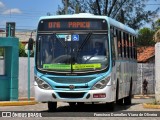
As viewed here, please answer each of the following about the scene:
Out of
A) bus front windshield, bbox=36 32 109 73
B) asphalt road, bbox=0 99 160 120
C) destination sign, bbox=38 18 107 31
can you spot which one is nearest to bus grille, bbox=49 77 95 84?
bus front windshield, bbox=36 32 109 73

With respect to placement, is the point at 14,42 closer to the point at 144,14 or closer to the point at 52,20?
the point at 52,20

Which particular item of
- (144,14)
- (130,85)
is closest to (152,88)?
(144,14)

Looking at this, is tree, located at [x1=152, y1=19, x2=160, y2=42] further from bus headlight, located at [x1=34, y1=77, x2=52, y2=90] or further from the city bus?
bus headlight, located at [x1=34, y1=77, x2=52, y2=90]

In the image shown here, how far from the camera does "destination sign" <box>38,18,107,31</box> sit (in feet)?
57.3

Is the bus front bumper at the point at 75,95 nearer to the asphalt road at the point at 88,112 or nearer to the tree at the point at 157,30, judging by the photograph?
the asphalt road at the point at 88,112

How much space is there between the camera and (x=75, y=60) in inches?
669

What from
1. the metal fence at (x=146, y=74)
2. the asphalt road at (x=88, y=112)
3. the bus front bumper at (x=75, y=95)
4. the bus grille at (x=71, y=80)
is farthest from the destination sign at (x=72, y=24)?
the metal fence at (x=146, y=74)

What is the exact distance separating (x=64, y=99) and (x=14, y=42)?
8.57 metres

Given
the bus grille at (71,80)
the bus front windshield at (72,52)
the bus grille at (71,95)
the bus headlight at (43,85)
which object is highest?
the bus front windshield at (72,52)

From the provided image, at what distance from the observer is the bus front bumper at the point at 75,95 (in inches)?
656

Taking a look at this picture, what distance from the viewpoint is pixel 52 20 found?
17.7 meters

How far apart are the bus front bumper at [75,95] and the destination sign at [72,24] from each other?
2170 millimetres

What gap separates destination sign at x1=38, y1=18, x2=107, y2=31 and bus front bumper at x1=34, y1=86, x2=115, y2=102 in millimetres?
2170

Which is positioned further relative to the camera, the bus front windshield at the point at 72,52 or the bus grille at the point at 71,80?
the bus front windshield at the point at 72,52
